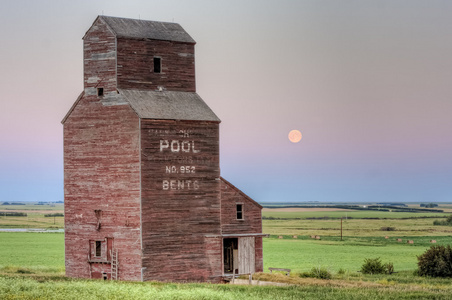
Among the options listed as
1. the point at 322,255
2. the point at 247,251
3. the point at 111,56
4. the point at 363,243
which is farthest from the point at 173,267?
the point at 363,243

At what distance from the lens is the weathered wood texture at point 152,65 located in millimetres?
37469

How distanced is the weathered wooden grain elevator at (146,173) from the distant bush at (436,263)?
1245 centimetres

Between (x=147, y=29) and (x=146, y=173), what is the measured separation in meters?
9.09

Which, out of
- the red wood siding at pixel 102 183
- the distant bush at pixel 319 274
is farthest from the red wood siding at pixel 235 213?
the red wood siding at pixel 102 183

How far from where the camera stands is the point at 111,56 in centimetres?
3734

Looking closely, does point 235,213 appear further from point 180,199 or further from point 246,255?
point 180,199

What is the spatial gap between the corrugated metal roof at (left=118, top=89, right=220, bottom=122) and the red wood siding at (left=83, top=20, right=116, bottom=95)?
1.30m

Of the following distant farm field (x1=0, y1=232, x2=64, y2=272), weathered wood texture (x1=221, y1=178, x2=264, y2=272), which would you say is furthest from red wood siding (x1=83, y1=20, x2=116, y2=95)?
distant farm field (x1=0, y1=232, x2=64, y2=272)

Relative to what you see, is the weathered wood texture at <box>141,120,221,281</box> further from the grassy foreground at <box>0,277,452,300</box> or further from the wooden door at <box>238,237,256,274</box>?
the grassy foreground at <box>0,277,452,300</box>

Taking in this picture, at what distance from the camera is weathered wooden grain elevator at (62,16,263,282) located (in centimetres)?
3538

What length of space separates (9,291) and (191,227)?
39.0ft

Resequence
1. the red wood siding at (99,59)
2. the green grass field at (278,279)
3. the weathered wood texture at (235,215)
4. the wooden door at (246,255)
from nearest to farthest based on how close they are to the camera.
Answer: the green grass field at (278,279), the red wood siding at (99,59), the weathered wood texture at (235,215), the wooden door at (246,255)

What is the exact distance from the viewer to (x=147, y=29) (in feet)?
128

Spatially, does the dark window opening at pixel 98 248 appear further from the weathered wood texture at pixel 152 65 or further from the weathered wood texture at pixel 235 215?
the weathered wood texture at pixel 152 65
